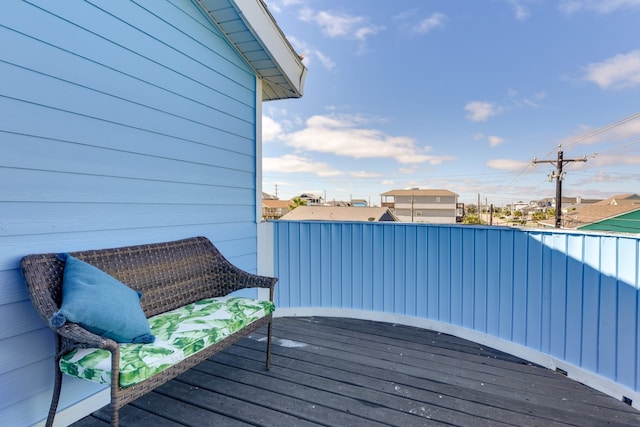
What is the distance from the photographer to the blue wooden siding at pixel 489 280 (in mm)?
1823

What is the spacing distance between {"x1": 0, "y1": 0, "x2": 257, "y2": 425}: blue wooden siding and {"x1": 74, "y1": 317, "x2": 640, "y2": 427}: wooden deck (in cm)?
60

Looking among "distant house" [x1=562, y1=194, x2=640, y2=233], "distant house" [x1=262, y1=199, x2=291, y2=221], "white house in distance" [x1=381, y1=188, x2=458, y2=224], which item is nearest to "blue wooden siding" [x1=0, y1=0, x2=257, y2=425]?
"distant house" [x1=262, y1=199, x2=291, y2=221]

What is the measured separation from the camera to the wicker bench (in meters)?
1.19

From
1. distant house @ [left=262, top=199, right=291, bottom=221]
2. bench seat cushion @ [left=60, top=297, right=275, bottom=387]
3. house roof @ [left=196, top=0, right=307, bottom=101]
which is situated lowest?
bench seat cushion @ [left=60, top=297, right=275, bottom=387]

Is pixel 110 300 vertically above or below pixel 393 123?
below

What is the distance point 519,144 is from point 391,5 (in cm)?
1660

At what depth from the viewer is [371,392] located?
1.83 m

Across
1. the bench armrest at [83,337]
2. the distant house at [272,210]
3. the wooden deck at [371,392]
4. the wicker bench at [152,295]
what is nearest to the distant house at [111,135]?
the wicker bench at [152,295]

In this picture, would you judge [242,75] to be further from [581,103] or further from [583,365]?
[581,103]

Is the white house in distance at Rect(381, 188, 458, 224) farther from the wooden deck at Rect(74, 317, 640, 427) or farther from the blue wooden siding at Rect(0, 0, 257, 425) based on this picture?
the blue wooden siding at Rect(0, 0, 257, 425)

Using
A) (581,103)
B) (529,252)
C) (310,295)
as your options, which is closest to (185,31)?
(310,295)

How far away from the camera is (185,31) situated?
7.24ft

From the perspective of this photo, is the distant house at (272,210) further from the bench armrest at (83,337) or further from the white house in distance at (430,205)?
the white house in distance at (430,205)

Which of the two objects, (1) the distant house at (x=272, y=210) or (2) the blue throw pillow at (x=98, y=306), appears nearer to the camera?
Answer: (2) the blue throw pillow at (x=98, y=306)
